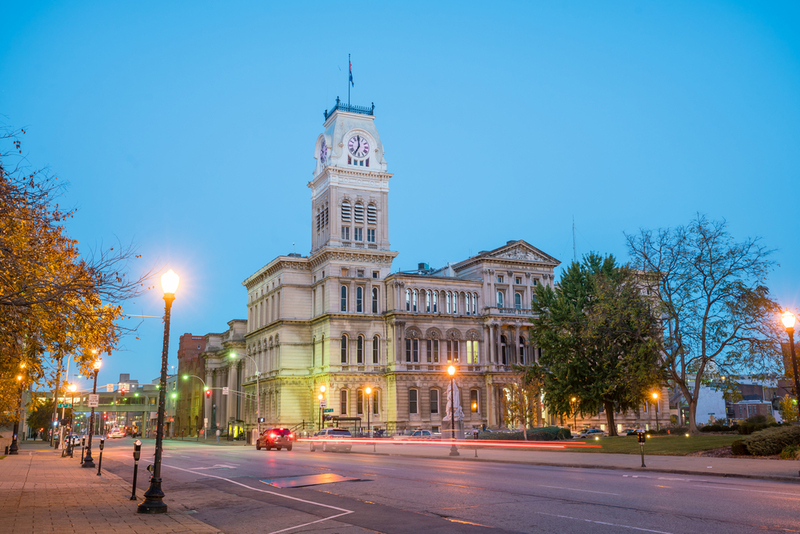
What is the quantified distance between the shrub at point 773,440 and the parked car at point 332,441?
89.2ft

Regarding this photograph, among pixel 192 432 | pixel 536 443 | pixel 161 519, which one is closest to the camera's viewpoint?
pixel 161 519

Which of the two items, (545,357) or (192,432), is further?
(192,432)

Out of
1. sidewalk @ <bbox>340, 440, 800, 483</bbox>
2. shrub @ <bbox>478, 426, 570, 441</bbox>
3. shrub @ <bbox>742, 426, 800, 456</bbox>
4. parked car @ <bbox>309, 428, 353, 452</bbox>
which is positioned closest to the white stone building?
shrub @ <bbox>478, 426, 570, 441</bbox>

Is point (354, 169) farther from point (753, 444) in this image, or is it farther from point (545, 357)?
point (753, 444)

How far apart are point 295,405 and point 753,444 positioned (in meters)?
60.0

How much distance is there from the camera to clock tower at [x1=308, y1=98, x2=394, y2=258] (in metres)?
84.2

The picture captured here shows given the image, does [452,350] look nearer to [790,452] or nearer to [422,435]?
[422,435]

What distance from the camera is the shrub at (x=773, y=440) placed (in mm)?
28172

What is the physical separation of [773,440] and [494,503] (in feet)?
59.1

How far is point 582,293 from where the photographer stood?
57.6 meters

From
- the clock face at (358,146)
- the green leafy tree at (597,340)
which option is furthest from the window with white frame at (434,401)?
the clock face at (358,146)

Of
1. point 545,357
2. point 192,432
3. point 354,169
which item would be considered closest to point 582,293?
point 545,357

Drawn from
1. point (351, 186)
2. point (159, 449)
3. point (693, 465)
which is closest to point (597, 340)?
point (693, 465)

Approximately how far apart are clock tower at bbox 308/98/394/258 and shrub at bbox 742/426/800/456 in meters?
57.7
